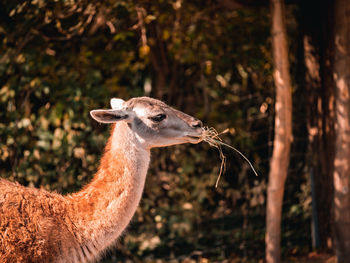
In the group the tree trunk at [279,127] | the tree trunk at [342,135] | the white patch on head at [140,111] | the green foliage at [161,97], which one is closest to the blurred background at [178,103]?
the green foliage at [161,97]

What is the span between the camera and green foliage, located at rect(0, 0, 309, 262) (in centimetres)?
690

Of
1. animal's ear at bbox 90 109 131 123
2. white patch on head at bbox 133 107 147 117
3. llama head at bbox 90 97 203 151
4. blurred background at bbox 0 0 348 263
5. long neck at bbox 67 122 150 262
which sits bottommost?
blurred background at bbox 0 0 348 263

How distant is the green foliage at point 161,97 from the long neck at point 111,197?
263 cm

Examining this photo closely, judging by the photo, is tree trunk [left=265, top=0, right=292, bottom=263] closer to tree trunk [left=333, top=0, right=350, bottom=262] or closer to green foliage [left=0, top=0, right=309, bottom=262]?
tree trunk [left=333, top=0, right=350, bottom=262]

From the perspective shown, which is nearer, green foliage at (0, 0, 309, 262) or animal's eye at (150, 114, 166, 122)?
animal's eye at (150, 114, 166, 122)

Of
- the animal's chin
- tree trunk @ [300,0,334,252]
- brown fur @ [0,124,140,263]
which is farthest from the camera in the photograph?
tree trunk @ [300,0,334,252]

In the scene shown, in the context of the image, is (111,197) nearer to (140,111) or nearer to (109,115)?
(109,115)

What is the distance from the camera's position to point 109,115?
14.0 feet

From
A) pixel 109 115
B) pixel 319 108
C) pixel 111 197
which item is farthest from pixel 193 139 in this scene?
pixel 319 108

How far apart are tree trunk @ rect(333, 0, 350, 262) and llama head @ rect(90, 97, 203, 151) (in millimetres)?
2080

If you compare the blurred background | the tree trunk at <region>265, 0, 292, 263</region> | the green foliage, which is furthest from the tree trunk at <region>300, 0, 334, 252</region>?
the tree trunk at <region>265, 0, 292, 263</region>

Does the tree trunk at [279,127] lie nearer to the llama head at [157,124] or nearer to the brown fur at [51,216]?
the llama head at [157,124]

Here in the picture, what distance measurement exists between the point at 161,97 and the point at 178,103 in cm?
38

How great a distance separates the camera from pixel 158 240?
7.57 metres
